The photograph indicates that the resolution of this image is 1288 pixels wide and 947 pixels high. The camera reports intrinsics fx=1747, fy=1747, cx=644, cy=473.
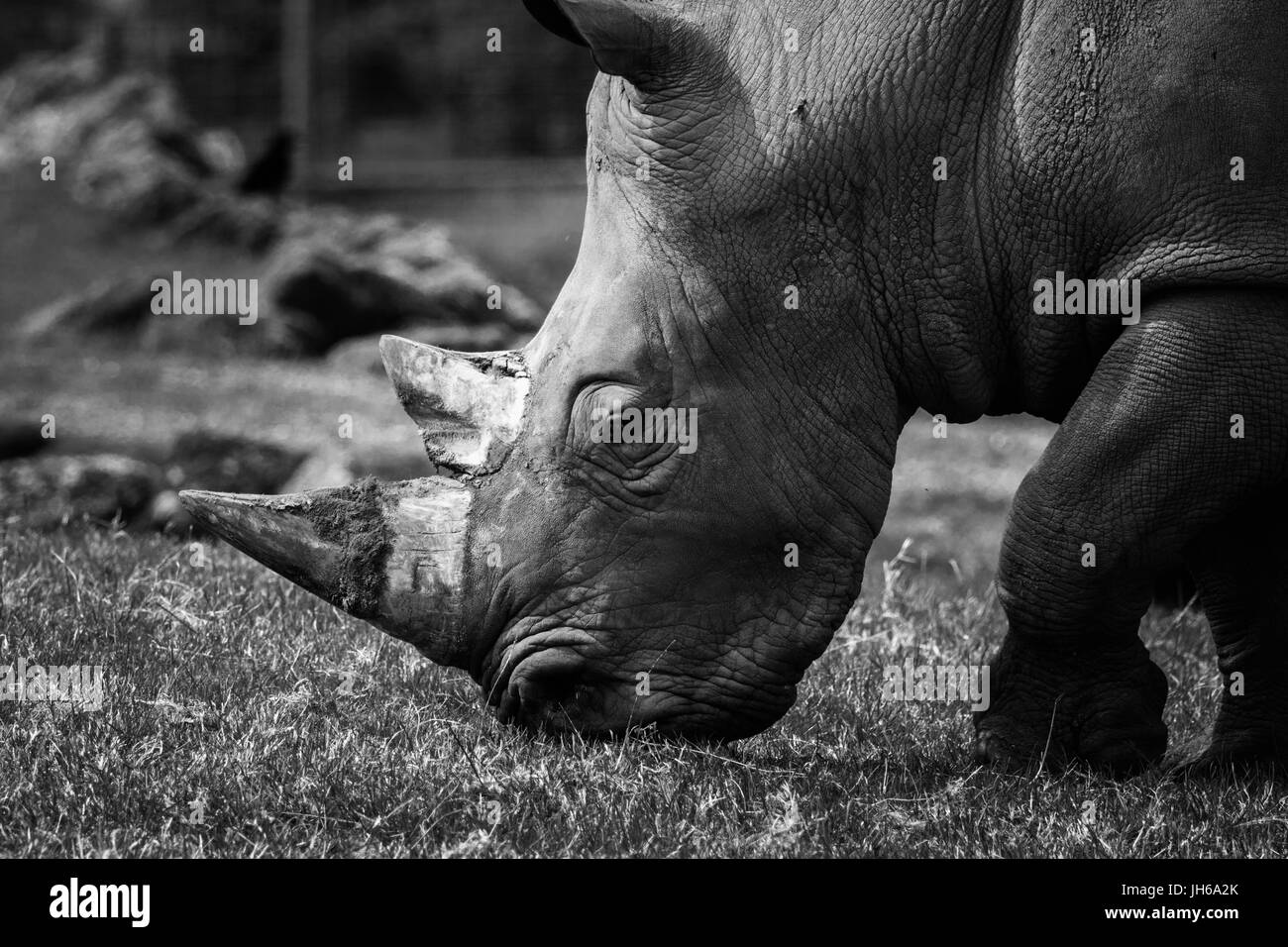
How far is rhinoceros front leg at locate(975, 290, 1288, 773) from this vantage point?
4.38 meters

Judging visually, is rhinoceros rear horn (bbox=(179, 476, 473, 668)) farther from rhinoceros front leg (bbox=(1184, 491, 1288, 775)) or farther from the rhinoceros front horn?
rhinoceros front leg (bbox=(1184, 491, 1288, 775))

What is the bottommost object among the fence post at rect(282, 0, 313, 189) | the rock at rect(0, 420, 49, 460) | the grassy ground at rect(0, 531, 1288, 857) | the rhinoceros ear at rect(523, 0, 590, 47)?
the grassy ground at rect(0, 531, 1288, 857)

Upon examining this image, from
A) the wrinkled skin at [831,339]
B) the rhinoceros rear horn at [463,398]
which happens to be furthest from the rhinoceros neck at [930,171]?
the rhinoceros rear horn at [463,398]

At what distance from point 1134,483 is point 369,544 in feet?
6.48

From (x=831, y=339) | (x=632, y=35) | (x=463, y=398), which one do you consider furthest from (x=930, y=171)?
(x=463, y=398)

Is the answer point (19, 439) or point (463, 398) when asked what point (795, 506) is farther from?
point (19, 439)

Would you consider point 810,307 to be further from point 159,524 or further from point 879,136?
point 159,524

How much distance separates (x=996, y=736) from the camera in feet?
16.1

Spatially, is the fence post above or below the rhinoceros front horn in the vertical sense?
above

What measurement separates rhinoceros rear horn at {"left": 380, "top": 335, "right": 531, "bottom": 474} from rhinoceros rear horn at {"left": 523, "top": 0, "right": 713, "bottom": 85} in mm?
819

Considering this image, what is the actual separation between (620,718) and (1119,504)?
1.41 metres

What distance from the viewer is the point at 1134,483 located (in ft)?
Answer: 14.6

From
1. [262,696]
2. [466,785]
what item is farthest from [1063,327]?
[262,696]

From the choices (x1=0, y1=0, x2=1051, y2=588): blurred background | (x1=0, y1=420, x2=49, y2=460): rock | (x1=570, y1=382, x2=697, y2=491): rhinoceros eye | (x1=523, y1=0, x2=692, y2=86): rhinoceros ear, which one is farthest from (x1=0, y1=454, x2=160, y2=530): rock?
(x1=523, y1=0, x2=692, y2=86): rhinoceros ear
